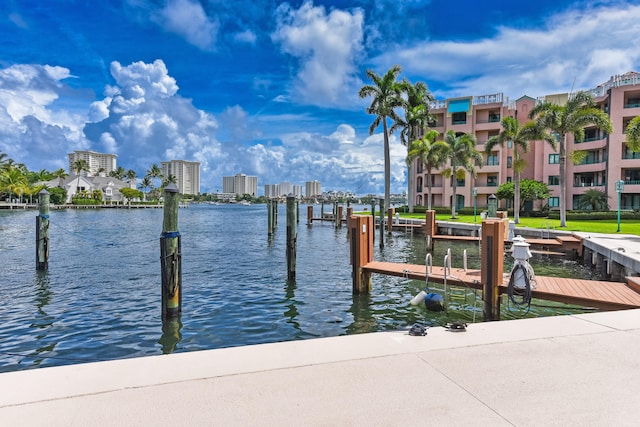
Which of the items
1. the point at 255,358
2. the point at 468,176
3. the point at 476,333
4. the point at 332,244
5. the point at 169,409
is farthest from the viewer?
the point at 468,176

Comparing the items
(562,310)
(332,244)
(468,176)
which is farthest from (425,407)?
(468,176)

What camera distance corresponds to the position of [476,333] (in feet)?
20.0

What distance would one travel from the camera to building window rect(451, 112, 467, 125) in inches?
2451

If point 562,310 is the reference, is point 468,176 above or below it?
above

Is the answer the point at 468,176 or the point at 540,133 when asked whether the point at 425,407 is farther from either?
the point at 468,176

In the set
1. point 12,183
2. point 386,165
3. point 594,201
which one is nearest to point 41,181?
point 12,183

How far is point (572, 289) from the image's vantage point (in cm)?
1016

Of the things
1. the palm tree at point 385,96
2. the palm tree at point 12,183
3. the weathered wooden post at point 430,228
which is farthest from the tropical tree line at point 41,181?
the weathered wooden post at point 430,228

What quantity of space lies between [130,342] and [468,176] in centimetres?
5834

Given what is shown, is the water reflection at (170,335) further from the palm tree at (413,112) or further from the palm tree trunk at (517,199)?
the palm tree at (413,112)

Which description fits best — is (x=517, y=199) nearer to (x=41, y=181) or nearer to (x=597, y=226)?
(x=597, y=226)

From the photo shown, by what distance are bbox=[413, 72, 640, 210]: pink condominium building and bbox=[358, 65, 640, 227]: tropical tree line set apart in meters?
Answer: 2.60

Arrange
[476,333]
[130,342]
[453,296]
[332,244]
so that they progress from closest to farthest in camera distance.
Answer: [476,333], [130,342], [453,296], [332,244]

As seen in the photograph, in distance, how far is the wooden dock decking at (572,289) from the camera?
29.6 feet
